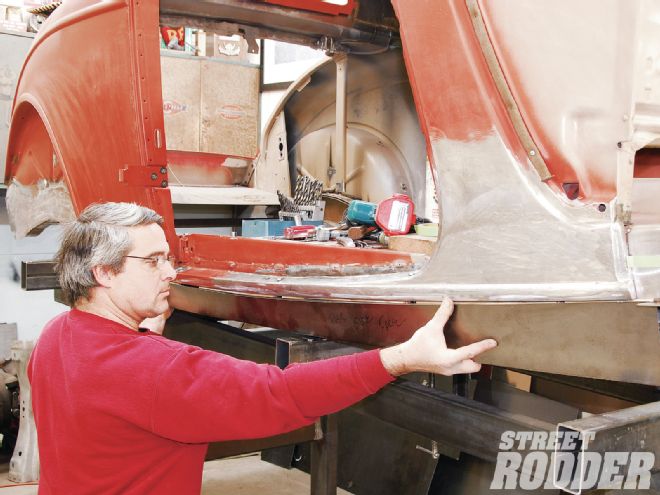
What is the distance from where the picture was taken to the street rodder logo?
3.65 ft

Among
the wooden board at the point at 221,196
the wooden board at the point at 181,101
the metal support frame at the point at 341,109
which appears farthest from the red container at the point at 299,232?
the wooden board at the point at 181,101

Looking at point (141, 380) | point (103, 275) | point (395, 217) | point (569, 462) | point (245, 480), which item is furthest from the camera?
point (245, 480)

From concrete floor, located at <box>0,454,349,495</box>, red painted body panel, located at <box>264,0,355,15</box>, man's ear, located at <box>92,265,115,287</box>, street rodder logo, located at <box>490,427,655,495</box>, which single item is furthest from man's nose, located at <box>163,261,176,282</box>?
concrete floor, located at <box>0,454,349,495</box>

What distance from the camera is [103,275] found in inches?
53.5

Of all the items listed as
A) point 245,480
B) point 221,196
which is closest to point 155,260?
point 245,480

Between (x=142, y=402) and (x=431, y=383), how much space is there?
4.98 feet

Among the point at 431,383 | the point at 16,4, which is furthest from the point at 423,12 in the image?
the point at 16,4

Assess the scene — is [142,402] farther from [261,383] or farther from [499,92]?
[499,92]

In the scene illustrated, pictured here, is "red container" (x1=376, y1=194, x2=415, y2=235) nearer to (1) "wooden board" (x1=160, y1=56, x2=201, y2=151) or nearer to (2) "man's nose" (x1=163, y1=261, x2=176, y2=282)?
(2) "man's nose" (x1=163, y1=261, x2=176, y2=282)

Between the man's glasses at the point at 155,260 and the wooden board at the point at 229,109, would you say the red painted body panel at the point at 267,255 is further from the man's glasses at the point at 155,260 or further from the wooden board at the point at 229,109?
the wooden board at the point at 229,109

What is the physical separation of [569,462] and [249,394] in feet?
1.84

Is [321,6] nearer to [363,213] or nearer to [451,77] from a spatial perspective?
[363,213]

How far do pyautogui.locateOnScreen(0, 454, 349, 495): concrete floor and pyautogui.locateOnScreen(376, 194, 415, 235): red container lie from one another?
1.69 metres

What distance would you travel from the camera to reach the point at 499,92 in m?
1.36
